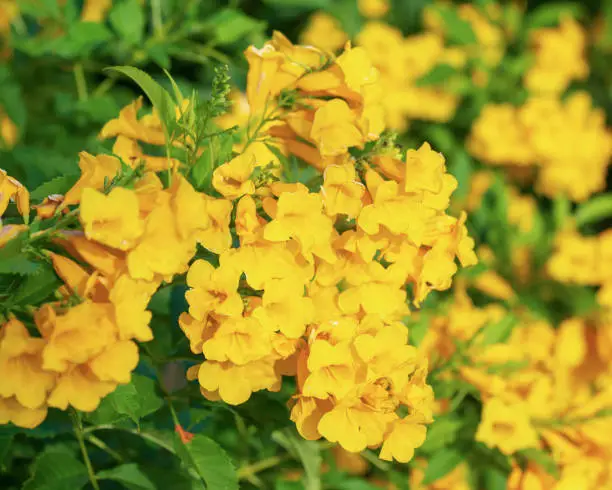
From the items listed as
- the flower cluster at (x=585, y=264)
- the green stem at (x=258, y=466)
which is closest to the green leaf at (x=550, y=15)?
the flower cluster at (x=585, y=264)

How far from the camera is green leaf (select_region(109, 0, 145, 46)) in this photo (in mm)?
1503

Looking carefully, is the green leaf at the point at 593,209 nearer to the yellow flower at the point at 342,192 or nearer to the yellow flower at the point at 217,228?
the yellow flower at the point at 342,192

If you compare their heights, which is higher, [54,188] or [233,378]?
[54,188]

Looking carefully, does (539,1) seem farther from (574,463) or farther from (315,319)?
(315,319)

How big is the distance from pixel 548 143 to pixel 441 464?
3.95ft

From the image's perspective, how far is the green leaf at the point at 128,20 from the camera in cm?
150

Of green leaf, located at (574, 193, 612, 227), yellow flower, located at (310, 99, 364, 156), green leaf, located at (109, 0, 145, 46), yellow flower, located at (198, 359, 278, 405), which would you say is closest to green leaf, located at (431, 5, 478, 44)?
green leaf, located at (574, 193, 612, 227)

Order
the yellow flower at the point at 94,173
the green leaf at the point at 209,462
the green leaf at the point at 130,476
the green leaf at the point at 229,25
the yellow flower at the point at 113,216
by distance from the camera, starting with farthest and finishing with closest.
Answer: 1. the green leaf at the point at 229,25
2. the green leaf at the point at 130,476
3. the green leaf at the point at 209,462
4. the yellow flower at the point at 94,173
5. the yellow flower at the point at 113,216

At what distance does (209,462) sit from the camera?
98cm

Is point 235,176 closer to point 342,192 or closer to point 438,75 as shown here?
point 342,192

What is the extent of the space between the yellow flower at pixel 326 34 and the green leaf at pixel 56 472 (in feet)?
5.08

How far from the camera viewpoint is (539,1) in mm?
2711

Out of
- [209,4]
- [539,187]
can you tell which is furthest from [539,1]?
[209,4]

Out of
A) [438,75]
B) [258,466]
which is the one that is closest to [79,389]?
[258,466]
